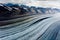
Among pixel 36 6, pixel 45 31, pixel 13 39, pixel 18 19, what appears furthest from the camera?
pixel 36 6

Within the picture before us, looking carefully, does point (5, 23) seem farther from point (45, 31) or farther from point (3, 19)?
point (45, 31)

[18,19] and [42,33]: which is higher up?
[18,19]

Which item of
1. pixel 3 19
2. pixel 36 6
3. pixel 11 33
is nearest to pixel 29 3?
pixel 36 6

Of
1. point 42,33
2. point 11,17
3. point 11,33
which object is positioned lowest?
point 42,33

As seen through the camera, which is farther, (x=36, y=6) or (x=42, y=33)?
(x=36, y=6)

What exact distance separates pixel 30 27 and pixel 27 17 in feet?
0.43

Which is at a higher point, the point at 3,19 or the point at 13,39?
the point at 3,19

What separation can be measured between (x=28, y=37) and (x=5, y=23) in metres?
0.20

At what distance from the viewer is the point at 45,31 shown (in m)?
0.62

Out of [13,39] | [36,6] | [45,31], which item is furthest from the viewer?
[36,6]

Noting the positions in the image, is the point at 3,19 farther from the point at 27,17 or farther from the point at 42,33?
the point at 42,33

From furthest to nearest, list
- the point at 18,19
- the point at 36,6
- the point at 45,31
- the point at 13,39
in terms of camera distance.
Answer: the point at 36,6, the point at 18,19, the point at 45,31, the point at 13,39

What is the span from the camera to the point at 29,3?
0.97 meters

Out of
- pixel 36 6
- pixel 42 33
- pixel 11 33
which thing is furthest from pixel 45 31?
pixel 36 6
